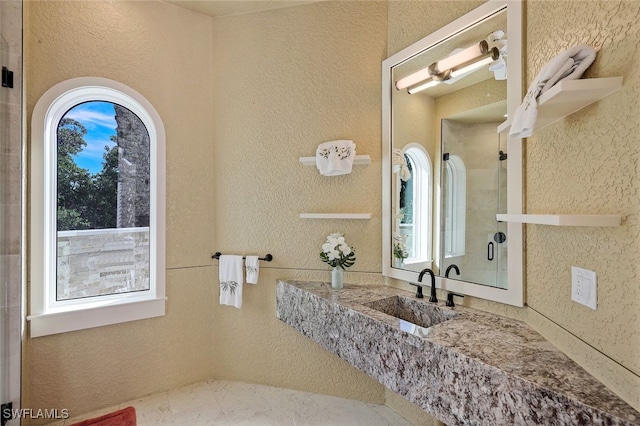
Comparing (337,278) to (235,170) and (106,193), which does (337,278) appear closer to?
(235,170)

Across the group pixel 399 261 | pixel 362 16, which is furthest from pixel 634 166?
pixel 362 16

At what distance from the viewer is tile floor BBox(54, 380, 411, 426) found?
209 cm

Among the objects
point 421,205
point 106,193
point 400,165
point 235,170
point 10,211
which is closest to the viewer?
point 10,211

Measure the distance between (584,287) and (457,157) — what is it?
3.28 ft

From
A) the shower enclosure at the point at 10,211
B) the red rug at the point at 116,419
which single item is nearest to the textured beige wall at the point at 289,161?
the red rug at the point at 116,419

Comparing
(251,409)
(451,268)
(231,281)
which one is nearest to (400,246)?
(451,268)

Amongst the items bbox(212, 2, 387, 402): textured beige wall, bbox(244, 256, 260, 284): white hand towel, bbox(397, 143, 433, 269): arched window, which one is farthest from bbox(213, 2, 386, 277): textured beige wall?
bbox(397, 143, 433, 269): arched window

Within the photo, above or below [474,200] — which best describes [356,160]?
above

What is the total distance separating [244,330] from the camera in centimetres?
259

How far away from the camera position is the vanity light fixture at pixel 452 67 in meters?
1.64

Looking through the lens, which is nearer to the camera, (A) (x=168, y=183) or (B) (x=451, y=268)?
(B) (x=451, y=268)

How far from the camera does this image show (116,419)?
76.9 inches

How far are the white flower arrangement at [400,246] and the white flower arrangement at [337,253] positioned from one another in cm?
31

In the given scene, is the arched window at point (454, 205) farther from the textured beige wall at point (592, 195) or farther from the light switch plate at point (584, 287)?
the light switch plate at point (584, 287)
